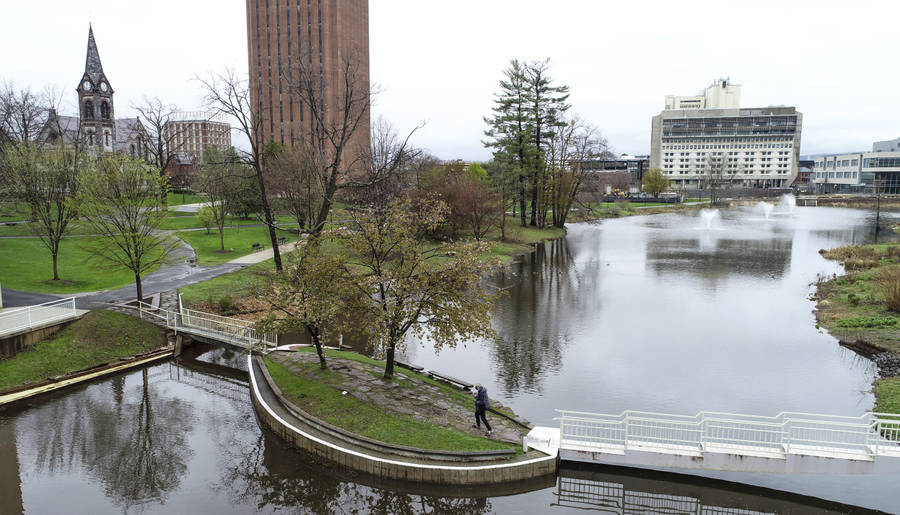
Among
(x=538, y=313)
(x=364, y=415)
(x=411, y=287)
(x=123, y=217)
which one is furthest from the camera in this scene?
(x=538, y=313)

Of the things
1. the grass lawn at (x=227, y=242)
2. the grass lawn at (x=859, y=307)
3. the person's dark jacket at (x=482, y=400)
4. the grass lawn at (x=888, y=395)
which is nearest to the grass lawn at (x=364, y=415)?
the person's dark jacket at (x=482, y=400)

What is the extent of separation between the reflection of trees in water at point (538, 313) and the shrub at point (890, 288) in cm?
1412

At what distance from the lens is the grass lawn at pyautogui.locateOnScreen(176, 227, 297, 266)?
40656 mm

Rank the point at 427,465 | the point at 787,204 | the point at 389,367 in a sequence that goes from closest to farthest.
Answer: the point at 427,465, the point at 389,367, the point at 787,204

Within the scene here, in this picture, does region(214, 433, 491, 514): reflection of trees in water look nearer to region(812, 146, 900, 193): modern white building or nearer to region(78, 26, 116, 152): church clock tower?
region(78, 26, 116, 152): church clock tower

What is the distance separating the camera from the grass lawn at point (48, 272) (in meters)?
29.3

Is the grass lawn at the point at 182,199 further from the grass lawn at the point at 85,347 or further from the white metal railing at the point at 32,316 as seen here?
the white metal railing at the point at 32,316

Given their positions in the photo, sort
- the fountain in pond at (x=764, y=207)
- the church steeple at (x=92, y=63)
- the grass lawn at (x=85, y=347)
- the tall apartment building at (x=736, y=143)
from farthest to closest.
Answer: the tall apartment building at (x=736, y=143), the fountain in pond at (x=764, y=207), the church steeple at (x=92, y=63), the grass lawn at (x=85, y=347)

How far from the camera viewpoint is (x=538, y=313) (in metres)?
30.9

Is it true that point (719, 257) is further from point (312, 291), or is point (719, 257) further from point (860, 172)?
point (860, 172)

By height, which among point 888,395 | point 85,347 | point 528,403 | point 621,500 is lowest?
point 621,500

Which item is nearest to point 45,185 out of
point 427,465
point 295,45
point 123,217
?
point 123,217

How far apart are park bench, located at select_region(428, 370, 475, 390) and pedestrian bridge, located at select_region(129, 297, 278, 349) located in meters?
6.49

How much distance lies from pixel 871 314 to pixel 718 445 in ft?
64.4
